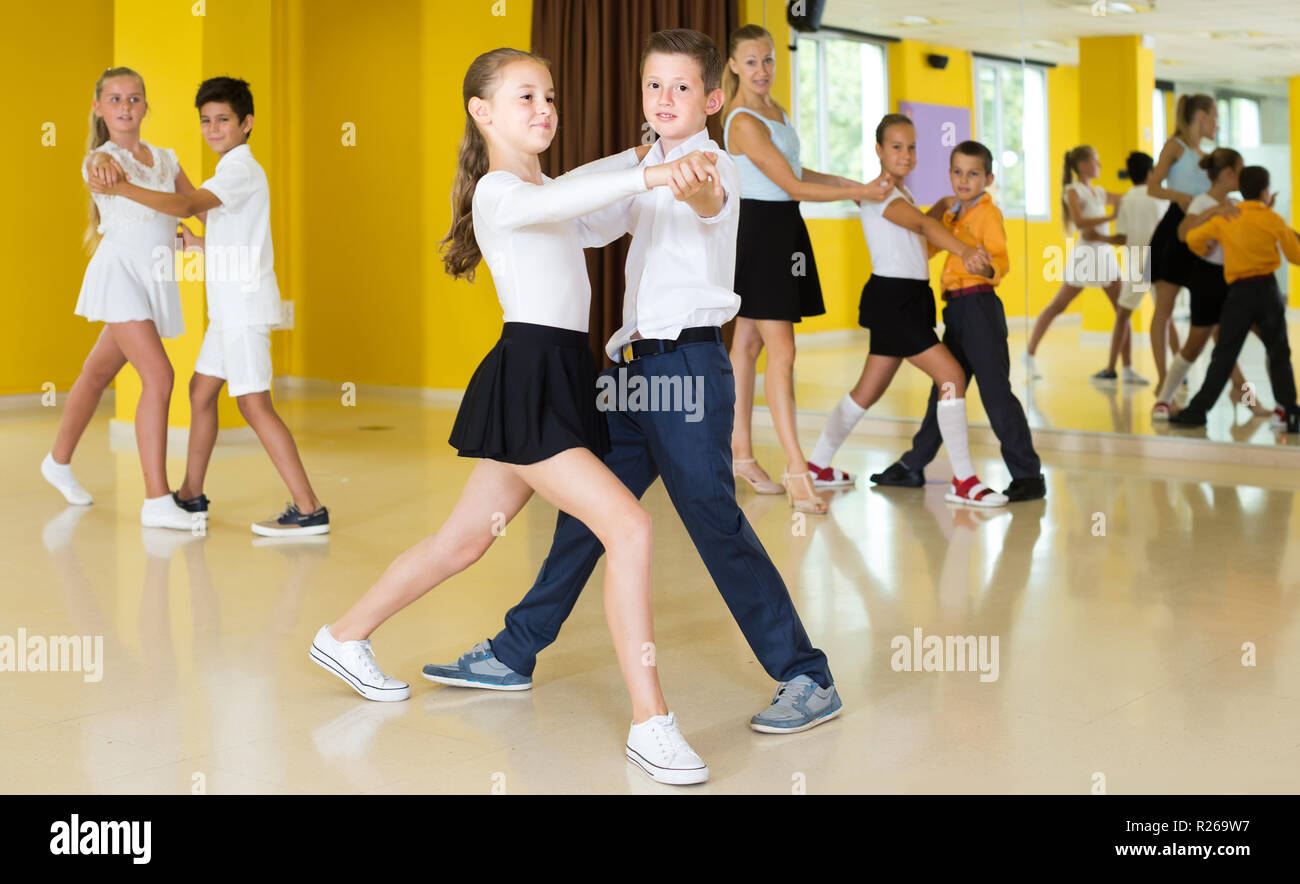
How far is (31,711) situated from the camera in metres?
2.79

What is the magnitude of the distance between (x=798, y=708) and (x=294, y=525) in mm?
2352

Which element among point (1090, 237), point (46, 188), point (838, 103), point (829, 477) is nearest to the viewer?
point (829, 477)

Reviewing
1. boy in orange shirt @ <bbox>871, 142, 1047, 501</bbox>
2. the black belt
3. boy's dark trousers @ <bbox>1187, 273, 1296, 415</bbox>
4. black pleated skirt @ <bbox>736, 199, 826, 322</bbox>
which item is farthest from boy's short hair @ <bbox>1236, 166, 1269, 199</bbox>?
the black belt

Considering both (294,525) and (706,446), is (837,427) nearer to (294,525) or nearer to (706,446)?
(294,525)

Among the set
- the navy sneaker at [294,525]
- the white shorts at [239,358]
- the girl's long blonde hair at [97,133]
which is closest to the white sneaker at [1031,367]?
the navy sneaker at [294,525]

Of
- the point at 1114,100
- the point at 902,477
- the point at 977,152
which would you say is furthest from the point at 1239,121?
the point at 902,477

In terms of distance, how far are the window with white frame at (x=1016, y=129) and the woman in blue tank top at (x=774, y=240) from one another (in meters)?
1.62

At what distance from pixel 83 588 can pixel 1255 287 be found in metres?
4.55

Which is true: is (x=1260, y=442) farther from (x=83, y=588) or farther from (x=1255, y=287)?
(x=83, y=588)

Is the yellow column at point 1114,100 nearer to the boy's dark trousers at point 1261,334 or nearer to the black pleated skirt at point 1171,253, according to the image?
the black pleated skirt at point 1171,253

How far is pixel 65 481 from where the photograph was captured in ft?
16.6
